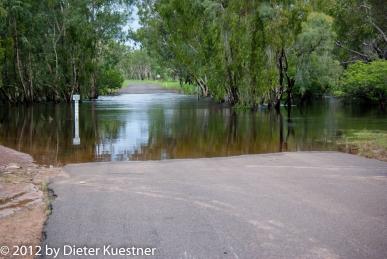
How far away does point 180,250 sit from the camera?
557 centimetres

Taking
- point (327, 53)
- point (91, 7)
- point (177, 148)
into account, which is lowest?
point (177, 148)

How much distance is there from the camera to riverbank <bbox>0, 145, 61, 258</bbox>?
6.12 meters

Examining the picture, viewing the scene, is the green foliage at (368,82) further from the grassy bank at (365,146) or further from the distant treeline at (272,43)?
the grassy bank at (365,146)

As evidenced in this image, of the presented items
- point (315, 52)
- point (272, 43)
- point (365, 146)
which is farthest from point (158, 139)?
point (315, 52)

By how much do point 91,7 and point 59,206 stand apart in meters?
53.9

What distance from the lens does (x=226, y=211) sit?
7133mm

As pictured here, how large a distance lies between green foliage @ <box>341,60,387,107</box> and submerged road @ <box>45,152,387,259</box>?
31105 mm

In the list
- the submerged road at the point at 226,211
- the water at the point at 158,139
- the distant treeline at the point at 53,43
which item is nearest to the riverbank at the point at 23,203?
the submerged road at the point at 226,211

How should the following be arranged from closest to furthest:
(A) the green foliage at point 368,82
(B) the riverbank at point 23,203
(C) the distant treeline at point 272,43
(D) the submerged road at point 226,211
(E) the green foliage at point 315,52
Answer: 1. (D) the submerged road at point 226,211
2. (B) the riverbank at point 23,203
3. (C) the distant treeline at point 272,43
4. (E) the green foliage at point 315,52
5. (A) the green foliage at point 368,82

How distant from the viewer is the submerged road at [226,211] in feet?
18.8

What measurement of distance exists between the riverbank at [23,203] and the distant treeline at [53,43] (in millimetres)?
36554

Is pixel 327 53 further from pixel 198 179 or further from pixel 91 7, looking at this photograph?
pixel 198 179

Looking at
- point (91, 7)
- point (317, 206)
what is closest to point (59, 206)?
point (317, 206)

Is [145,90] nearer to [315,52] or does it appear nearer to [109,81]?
[109,81]
